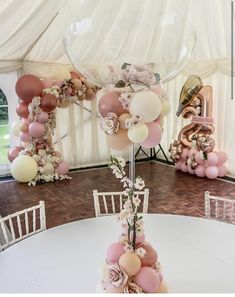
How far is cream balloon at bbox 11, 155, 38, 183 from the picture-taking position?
5871 millimetres

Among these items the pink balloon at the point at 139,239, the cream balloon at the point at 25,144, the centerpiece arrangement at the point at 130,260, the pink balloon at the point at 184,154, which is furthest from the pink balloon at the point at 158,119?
the pink balloon at the point at 184,154

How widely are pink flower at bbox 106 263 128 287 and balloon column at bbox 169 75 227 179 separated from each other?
4931 mm

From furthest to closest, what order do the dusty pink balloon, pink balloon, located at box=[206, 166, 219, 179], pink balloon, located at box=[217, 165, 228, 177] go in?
the dusty pink balloon → pink balloon, located at box=[217, 165, 228, 177] → pink balloon, located at box=[206, 166, 219, 179]

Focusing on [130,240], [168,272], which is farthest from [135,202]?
[168,272]

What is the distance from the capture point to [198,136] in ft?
21.4

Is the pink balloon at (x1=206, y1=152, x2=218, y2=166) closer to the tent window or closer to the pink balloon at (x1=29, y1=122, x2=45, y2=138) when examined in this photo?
the pink balloon at (x1=29, y1=122, x2=45, y2=138)

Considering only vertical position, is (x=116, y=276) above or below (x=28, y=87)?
below

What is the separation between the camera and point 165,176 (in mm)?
6578

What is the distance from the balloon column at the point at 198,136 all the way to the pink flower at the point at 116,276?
16.2 feet

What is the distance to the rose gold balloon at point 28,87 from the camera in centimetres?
565

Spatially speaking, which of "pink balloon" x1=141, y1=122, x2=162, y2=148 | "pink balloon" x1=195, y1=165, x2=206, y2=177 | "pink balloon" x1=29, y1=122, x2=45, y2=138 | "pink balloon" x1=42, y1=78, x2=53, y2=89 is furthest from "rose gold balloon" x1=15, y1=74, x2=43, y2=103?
"pink balloon" x1=141, y1=122, x2=162, y2=148

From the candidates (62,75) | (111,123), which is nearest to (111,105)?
(111,123)

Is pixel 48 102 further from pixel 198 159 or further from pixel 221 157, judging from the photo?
pixel 221 157

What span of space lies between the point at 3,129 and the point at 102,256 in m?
5.21
